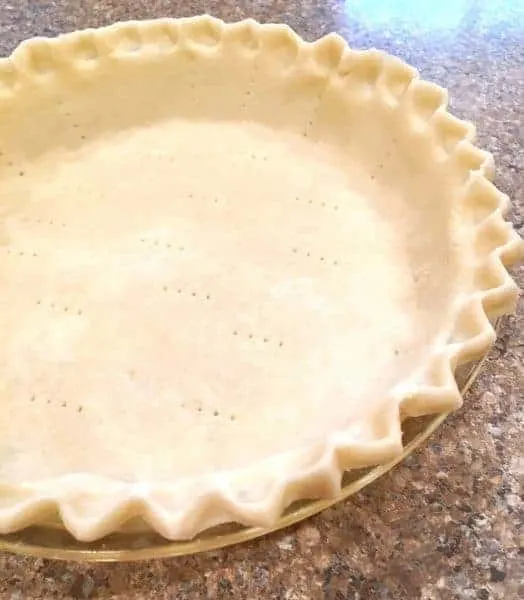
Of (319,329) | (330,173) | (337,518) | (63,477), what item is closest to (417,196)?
(330,173)

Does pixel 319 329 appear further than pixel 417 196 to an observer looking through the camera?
No

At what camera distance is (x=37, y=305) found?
1.08m

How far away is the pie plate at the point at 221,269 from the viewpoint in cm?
81

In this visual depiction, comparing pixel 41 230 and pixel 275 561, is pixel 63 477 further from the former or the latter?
pixel 41 230

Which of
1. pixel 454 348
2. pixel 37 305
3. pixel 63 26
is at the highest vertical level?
pixel 454 348

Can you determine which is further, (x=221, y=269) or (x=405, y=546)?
(x=221, y=269)

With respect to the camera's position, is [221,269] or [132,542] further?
[221,269]

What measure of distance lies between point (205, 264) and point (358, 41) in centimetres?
74

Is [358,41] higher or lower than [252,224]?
higher

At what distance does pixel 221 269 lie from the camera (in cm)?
111

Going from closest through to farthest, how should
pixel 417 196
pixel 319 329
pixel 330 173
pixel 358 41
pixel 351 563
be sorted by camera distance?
pixel 351 563 → pixel 319 329 → pixel 417 196 → pixel 330 173 → pixel 358 41

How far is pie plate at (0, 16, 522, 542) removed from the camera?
0.81 m

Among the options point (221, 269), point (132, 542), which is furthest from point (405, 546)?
point (221, 269)

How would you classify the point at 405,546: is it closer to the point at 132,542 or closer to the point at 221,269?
the point at 132,542
